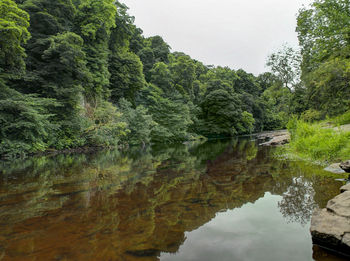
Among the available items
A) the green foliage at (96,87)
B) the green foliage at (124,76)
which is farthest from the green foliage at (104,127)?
the green foliage at (124,76)

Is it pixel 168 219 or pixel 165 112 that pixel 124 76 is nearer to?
pixel 165 112

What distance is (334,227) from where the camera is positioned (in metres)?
1.88

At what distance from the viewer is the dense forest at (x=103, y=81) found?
11250mm

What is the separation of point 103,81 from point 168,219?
1911cm

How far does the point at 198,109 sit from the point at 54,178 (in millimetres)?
27215

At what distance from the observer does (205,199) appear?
338cm

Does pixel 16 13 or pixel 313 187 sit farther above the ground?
pixel 16 13

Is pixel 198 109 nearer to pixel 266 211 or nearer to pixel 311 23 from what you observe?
pixel 311 23

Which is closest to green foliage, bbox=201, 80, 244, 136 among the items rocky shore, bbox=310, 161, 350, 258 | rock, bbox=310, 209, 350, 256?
rocky shore, bbox=310, 161, 350, 258

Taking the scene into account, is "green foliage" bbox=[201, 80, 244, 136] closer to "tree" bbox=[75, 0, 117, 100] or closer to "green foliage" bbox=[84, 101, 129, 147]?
"green foliage" bbox=[84, 101, 129, 147]

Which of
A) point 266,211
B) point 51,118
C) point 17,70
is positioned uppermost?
point 17,70

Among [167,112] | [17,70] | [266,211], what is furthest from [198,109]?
[266,211]

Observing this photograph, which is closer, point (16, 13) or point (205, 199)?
point (205, 199)

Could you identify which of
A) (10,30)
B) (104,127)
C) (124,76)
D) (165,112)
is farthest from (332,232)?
(165,112)
